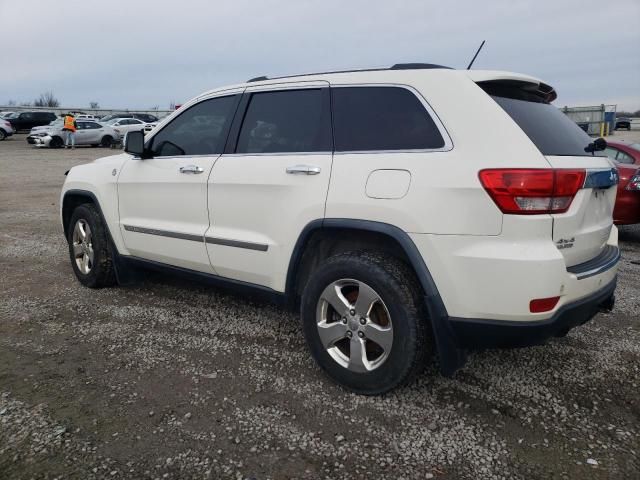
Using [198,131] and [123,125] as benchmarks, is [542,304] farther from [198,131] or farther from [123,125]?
[123,125]

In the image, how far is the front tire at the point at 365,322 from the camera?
269 centimetres

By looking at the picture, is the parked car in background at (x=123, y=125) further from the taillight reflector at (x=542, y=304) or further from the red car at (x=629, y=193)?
the taillight reflector at (x=542, y=304)

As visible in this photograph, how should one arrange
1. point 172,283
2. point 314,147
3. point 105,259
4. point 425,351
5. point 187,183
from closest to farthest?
1. point 425,351
2. point 314,147
3. point 187,183
4. point 105,259
5. point 172,283

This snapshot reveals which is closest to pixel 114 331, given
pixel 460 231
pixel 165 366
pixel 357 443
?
pixel 165 366

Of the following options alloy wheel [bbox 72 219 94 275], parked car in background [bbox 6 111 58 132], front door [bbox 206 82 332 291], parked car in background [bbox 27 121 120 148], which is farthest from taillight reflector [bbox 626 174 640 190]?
parked car in background [bbox 6 111 58 132]

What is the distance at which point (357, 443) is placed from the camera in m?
2.50

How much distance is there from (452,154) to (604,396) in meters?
1.65

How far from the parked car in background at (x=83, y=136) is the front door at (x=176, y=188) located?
25447 millimetres

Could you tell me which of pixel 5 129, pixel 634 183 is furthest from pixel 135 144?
pixel 5 129

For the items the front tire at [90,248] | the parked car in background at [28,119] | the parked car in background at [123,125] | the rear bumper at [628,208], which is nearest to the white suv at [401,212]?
the front tire at [90,248]

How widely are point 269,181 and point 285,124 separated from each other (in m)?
0.44

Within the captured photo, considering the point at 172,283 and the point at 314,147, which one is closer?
the point at 314,147

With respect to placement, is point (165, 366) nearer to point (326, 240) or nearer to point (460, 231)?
point (326, 240)

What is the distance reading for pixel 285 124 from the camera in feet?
11.2
